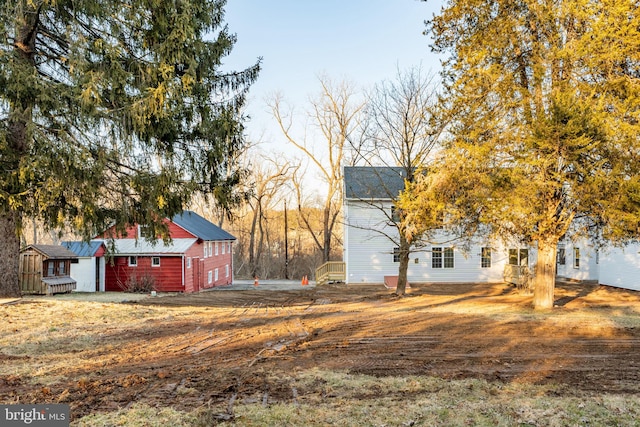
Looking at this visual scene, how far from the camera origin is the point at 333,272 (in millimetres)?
28172

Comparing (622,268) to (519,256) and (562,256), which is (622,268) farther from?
(562,256)

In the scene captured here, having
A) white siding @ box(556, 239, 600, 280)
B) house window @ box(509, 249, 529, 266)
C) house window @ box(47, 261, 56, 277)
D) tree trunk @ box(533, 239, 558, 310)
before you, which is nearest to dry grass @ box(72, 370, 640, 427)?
tree trunk @ box(533, 239, 558, 310)

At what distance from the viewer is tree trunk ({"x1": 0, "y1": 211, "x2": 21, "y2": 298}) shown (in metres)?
13.1

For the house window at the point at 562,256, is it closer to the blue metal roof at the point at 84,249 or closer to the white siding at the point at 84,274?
the blue metal roof at the point at 84,249

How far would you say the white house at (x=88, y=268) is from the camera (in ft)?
90.4

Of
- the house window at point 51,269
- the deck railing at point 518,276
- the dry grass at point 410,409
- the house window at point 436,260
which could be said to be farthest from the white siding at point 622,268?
the house window at point 51,269

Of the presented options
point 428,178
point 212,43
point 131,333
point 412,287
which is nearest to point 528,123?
point 428,178

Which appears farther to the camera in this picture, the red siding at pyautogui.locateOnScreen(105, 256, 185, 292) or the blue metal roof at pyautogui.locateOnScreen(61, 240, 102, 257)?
the red siding at pyautogui.locateOnScreen(105, 256, 185, 292)

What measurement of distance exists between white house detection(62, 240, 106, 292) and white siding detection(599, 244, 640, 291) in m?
26.6

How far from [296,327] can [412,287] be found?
15167 millimetres

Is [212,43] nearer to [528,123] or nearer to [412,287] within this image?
[528,123]

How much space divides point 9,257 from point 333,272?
17740 mm

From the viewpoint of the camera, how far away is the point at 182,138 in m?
14.0

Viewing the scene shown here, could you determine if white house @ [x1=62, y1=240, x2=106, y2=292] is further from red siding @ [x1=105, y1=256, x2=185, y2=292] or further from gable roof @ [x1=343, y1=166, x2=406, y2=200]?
gable roof @ [x1=343, y1=166, x2=406, y2=200]
